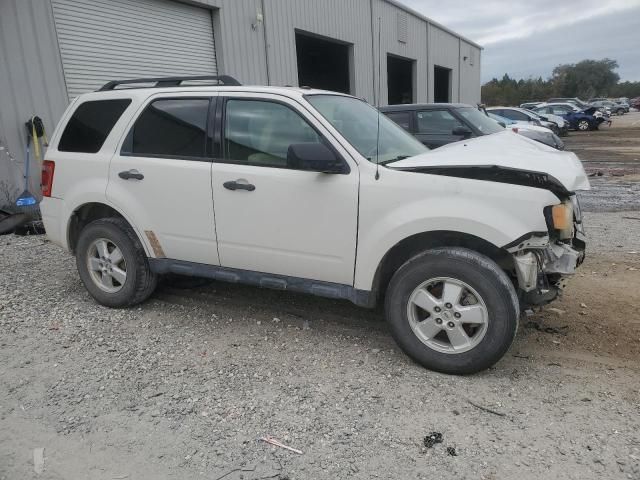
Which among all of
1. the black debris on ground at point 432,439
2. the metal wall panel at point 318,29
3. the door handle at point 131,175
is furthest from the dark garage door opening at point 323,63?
the black debris on ground at point 432,439

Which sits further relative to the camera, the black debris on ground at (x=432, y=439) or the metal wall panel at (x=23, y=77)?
the metal wall panel at (x=23, y=77)

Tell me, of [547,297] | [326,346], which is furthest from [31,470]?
[547,297]

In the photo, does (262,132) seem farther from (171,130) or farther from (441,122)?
(441,122)

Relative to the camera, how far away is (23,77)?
8242mm

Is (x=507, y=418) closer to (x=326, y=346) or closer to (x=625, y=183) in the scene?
(x=326, y=346)

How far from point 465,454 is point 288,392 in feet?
3.85

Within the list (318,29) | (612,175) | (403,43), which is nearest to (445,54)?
(403,43)

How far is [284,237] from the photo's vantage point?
3.83 m

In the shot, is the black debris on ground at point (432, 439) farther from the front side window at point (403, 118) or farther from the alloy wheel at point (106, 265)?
the front side window at point (403, 118)

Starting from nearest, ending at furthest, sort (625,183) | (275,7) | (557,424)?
(557,424) → (625,183) → (275,7)

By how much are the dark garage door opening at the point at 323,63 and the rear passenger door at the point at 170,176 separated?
13.5 meters

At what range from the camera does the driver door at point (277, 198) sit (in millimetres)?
3631

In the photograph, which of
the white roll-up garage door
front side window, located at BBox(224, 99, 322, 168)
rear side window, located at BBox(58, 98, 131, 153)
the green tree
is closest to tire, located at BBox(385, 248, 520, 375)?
front side window, located at BBox(224, 99, 322, 168)

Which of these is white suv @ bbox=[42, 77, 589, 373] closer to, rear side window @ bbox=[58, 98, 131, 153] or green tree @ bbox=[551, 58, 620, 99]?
rear side window @ bbox=[58, 98, 131, 153]
